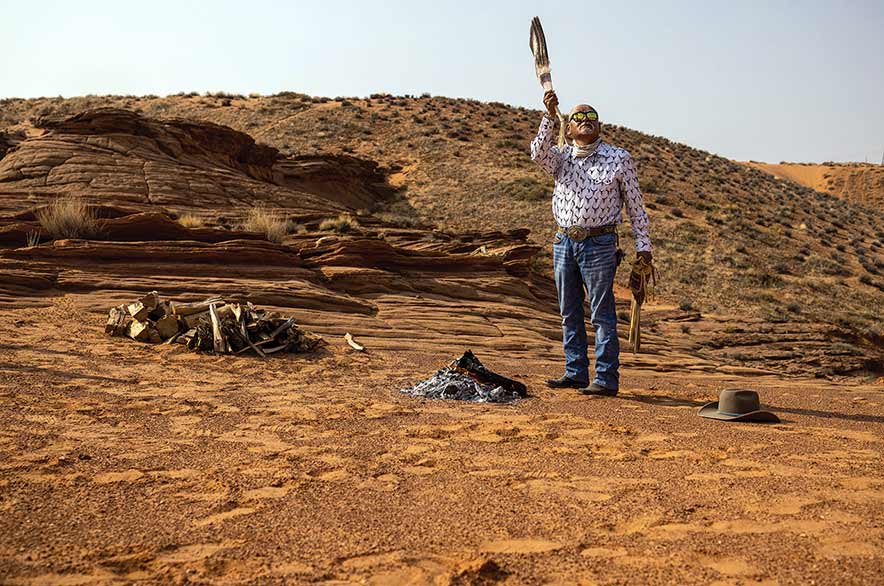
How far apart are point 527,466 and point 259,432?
177 cm

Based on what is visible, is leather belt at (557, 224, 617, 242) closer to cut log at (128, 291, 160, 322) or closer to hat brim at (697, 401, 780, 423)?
hat brim at (697, 401, 780, 423)

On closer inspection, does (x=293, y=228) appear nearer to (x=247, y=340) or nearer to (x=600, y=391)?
(x=247, y=340)

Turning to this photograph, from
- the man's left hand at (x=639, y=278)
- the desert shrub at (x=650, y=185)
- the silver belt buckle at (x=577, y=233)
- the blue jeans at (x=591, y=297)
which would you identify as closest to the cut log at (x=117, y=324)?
the blue jeans at (x=591, y=297)

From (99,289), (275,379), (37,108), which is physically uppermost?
(37,108)

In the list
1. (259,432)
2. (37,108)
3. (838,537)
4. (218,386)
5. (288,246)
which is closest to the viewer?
(838,537)

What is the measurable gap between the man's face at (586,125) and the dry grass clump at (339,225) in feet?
30.1

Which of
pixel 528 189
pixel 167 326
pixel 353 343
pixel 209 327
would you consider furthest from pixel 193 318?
pixel 528 189

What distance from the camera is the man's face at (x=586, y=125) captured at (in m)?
6.30

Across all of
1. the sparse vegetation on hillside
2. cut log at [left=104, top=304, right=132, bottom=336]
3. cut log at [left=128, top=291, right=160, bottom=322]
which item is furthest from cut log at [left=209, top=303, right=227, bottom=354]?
the sparse vegetation on hillside

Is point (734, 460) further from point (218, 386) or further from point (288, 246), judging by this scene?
point (288, 246)

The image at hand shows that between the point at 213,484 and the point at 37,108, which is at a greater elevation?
the point at 37,108

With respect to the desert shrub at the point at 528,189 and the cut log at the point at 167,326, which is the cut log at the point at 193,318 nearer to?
the cut log at the point at 167,326

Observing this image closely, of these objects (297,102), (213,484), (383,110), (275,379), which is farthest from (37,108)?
(213,484)

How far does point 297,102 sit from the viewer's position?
42469mm
